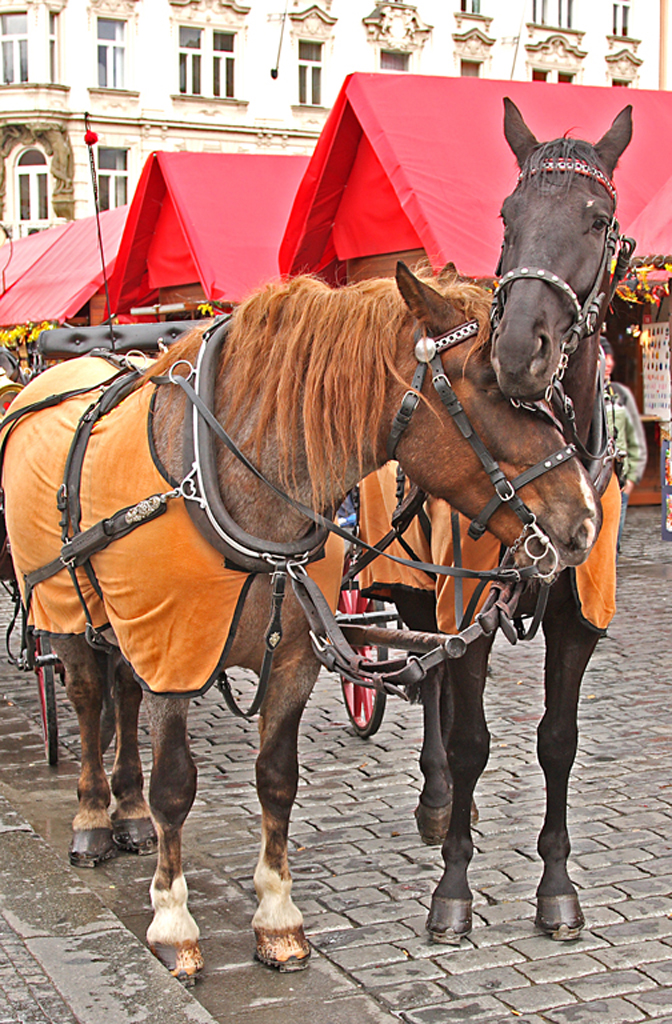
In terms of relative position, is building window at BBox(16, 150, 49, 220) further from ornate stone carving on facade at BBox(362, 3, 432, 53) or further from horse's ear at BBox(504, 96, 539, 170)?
horse's ear at BBox(504, 96, 539, 170)

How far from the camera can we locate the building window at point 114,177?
103 feet

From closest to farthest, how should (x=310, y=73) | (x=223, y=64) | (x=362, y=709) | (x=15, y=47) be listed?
(x=362, y=709) < (x=15, y=47) < (x=223, y=64) < (x=310, y=73)

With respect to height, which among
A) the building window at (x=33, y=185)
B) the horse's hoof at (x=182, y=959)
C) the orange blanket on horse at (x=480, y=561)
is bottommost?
the horse's hoof at (x=182, y=959)

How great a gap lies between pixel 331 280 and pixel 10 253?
1134 centimetres

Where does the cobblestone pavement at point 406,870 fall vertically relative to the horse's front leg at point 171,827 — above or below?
below

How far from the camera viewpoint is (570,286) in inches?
119

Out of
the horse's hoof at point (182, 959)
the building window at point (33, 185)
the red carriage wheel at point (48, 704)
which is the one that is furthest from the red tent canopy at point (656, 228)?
the building window at point (33, 185)

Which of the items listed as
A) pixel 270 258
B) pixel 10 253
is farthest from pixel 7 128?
pixel 270 258

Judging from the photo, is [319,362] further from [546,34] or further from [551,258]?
[546,34]

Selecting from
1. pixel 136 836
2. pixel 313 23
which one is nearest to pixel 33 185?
pixel 313 23

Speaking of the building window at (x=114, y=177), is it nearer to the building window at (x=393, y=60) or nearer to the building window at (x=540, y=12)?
the building window at (x=393, y=60)

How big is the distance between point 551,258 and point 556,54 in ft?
117

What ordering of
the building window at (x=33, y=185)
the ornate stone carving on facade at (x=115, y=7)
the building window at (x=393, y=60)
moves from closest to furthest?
1. the ornate stone carving on facade at (x=115, y=7)
2. the building window at (x=33, y=185)
3. the building window at (x=393, y=60)

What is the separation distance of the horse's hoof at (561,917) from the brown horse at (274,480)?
750 mm
